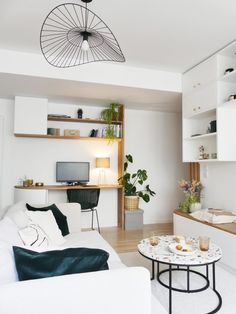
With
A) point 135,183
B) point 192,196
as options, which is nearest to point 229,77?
point 192,196

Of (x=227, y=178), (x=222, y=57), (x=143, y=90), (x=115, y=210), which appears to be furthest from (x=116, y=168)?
(x=222, y=57)

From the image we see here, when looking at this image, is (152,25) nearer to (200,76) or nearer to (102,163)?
(200,76)

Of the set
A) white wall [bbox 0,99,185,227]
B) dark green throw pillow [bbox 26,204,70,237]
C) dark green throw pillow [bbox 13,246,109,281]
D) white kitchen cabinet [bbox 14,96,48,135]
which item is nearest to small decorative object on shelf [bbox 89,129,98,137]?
white wall [bbox 0,99,185,227]

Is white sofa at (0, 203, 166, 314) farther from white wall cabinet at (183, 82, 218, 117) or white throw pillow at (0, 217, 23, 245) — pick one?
white wall cabinet at (183, 82, 218, 117)

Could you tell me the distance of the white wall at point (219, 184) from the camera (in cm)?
328

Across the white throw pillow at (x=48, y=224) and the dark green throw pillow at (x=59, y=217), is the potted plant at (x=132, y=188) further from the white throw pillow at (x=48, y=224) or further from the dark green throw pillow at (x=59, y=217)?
the white throw pillow at (x=48, y=224)

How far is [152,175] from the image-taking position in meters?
5.14

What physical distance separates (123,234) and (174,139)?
7.60 ft

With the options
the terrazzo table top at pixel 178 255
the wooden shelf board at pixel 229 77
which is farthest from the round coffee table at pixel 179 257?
the wooden shelf board at pixel 229 77

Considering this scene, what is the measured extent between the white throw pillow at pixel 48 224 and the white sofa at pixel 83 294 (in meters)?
1.10

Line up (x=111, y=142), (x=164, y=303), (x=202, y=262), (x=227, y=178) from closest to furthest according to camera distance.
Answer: (x=202, y=262), (x=164, y=303), (x=227, y=178), (x=111, y=142)

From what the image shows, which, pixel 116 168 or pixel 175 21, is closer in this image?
pixel 175 21

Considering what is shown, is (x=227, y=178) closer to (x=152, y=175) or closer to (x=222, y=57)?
(x=222, y=57)

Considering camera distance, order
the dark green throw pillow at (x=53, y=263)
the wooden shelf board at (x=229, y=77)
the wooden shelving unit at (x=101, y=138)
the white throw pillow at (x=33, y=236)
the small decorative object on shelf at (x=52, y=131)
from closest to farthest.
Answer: the dark green throw pillow at (x=53, y=263), the white throw pillow at (x=33, y=236), the wooden shelf board at (x=229, y=77), the wooden shelving unit at (x=101, y=138), the small decorative object on shelf at (x=52, y=131)
